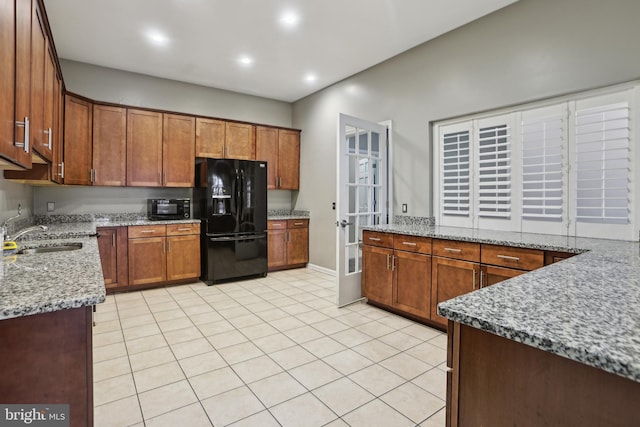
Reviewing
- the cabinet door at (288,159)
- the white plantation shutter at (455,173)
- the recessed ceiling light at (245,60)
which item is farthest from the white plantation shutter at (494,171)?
the cabinet door at (288,159)

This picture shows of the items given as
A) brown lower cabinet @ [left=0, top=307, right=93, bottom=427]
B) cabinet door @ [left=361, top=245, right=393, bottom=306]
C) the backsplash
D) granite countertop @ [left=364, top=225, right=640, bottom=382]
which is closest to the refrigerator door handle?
cabinet door @ [left=361, top=245, right=393, bottom=306]

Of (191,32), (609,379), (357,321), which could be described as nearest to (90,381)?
(609,379)

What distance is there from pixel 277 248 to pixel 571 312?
4.69m

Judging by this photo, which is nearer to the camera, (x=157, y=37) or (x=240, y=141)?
(x=157, y=37)

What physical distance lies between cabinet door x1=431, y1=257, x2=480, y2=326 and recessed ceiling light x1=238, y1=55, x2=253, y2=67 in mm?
3333

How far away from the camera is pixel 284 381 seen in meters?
2.21

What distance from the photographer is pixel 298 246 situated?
5.60 m

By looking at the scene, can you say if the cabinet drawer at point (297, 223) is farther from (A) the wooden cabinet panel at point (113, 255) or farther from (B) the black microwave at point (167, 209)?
(A) the wooden cabinet panel at point (113, 255)

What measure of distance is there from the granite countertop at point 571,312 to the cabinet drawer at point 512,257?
30.7 inches

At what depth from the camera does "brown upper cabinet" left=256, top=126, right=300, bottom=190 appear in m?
5.47

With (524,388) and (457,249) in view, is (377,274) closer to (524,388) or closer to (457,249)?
(457,249)

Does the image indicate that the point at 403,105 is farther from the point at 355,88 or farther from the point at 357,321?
the point at 357,321

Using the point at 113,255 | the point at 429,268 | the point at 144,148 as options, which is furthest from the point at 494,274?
the point at 144,148

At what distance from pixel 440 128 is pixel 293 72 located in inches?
88.2
